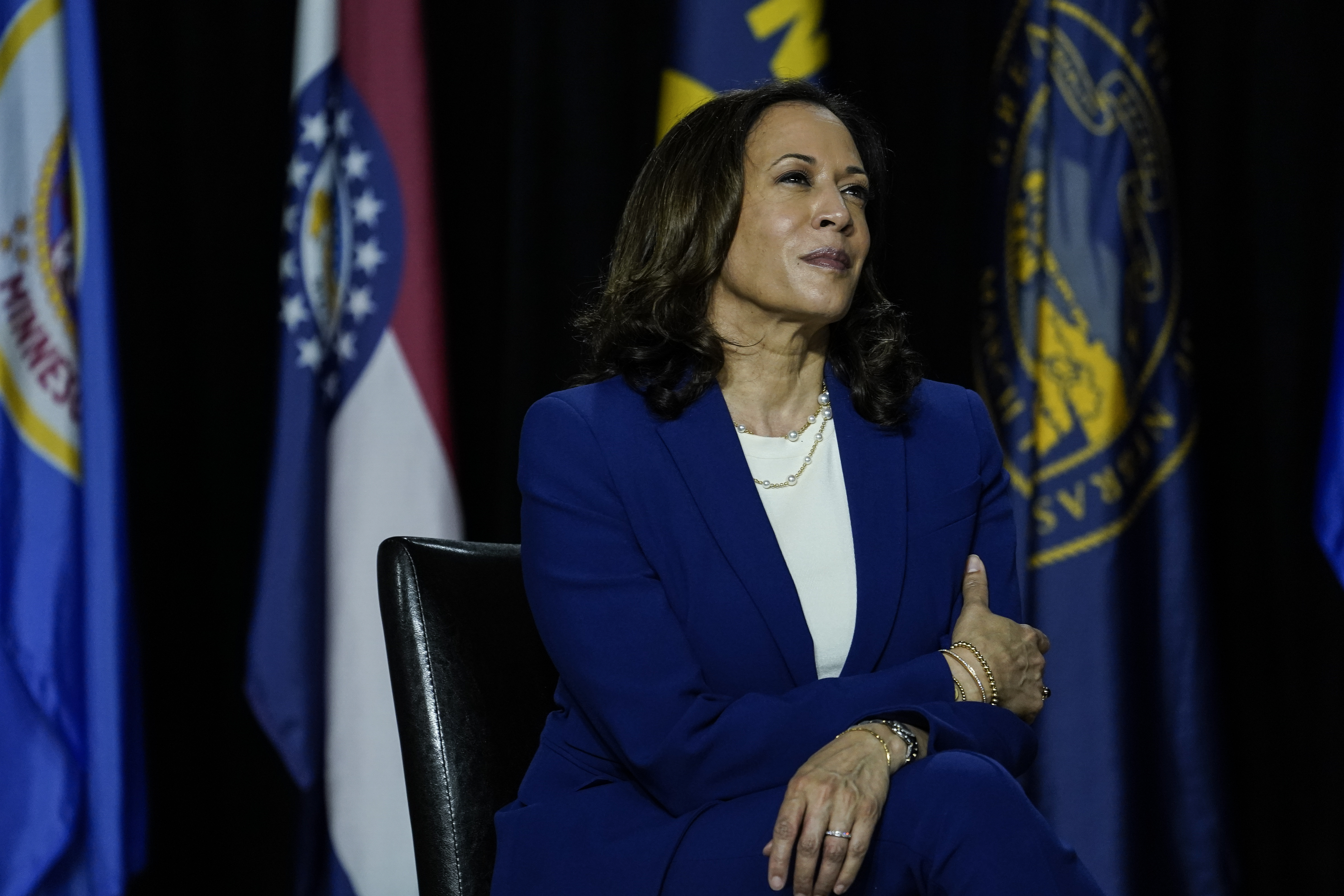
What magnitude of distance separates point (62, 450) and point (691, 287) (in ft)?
4.64

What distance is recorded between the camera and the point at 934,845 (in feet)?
3.69

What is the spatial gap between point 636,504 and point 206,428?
1.42 meters

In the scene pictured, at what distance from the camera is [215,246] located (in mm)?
2561

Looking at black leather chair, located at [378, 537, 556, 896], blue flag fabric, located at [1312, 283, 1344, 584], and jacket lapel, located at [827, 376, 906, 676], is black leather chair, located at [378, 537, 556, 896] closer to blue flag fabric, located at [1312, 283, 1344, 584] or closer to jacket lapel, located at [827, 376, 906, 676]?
jacket lapel, located at [827, 376, 906, 676]

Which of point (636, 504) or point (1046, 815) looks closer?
point (636, 504)

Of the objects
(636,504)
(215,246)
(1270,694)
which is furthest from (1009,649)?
(215,246)

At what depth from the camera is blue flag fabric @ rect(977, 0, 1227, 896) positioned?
8.36 feet

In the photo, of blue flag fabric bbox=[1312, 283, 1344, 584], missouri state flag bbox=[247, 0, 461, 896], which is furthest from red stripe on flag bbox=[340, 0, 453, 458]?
blue flag fabric bbox=[1312, 283, 1344, 584]

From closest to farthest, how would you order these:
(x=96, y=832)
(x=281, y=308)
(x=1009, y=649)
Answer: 1. (x=1009, y=649)
2. (x=96, y=832)
3. (x=281, y=308)

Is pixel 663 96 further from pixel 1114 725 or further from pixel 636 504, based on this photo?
pixel 1114 725

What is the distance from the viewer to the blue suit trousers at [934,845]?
3.57ft

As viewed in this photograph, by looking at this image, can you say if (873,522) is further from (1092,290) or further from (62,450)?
(62,450)

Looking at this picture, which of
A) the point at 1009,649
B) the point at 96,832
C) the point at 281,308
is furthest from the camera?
the point at 281,308

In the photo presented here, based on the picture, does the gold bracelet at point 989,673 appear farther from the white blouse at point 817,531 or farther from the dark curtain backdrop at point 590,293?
the dark curtain backdrop at point 590,293
